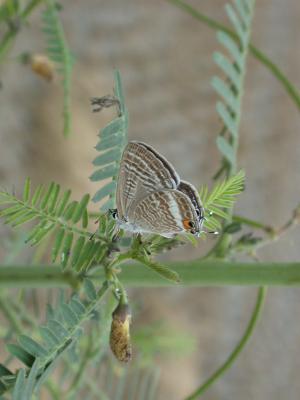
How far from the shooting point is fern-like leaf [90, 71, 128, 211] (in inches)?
15.8

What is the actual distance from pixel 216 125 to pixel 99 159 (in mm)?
1195

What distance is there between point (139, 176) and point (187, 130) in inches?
49.4

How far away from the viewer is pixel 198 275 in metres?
0.44

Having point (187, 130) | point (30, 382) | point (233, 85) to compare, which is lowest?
point (30, 382)

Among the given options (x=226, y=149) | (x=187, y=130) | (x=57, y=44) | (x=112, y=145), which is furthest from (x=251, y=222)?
(x=187, y=130)

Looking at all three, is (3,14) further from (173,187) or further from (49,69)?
(173,187)

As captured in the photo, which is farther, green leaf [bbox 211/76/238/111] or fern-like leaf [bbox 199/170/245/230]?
green leaf [bbox 211/76/238/111]

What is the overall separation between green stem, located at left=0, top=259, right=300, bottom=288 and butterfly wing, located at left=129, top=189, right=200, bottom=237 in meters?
0.07

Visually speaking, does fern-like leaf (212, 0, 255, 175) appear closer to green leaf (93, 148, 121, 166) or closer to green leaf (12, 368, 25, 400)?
green leaf (93, 148, 121, 166)

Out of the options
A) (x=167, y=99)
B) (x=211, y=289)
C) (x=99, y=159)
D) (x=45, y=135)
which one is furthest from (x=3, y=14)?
(x=211, y=289)

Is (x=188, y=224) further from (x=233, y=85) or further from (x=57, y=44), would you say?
(x=57, y=44)

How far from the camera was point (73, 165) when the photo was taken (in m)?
1.49

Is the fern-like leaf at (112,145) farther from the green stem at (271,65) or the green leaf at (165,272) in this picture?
the green stem at (271,65)

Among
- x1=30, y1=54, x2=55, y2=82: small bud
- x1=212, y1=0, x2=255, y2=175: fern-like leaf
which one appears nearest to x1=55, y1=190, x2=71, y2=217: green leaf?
x1=212, y1=0, x2=255, y2=175: fern-like leaf
